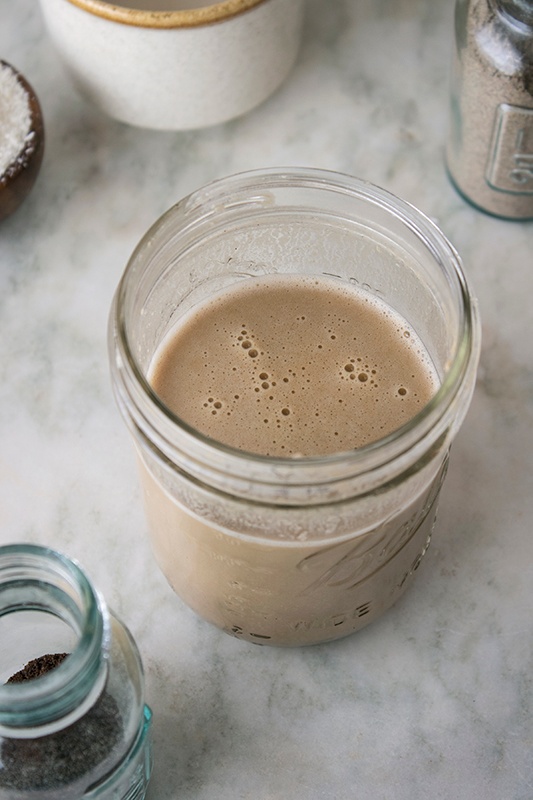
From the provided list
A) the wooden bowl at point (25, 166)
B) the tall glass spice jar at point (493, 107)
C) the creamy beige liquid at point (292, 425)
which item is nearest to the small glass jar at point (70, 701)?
the creamy beige liquid at point (292, 425)

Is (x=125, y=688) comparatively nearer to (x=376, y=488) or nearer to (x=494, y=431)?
(x=376, y=488)

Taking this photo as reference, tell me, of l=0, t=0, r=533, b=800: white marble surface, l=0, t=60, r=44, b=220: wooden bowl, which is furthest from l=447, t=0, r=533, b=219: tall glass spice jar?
l=0, t=60, r=44, b=220: wooden bowl

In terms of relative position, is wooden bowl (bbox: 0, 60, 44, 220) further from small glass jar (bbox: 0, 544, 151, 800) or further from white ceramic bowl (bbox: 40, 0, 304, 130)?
small glass jar (bbox: 0, 544, 151, 800)

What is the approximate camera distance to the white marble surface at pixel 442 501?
984 mm

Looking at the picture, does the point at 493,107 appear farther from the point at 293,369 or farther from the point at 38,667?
the point at 38,667

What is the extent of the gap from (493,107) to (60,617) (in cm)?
64

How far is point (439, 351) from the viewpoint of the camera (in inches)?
36.4

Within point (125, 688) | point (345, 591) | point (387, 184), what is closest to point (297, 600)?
point (345, 591)

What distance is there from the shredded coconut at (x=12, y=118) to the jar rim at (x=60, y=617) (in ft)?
1.62

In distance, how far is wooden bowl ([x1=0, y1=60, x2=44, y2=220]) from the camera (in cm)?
115

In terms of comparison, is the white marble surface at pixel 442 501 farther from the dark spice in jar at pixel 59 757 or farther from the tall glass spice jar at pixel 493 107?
the dark spice in jar at pixel 59 757

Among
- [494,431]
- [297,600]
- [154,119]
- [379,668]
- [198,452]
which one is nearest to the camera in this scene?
[198,452]

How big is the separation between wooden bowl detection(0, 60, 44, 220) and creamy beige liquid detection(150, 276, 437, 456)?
0.98ft

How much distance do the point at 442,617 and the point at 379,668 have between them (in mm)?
76
